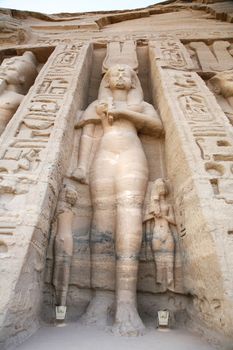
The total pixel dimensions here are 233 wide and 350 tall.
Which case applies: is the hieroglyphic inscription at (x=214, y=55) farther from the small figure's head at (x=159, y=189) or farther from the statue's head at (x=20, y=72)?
the statue's head at (x=20, y=72)

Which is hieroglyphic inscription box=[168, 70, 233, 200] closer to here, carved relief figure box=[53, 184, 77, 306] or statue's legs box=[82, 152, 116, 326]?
statue's legs box=[82, 152, 116, 326]

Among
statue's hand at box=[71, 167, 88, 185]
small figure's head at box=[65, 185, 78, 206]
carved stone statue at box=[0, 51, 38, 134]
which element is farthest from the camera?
carved stone statue at box=[0, 51, 38, 134]

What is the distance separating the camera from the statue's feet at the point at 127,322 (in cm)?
244

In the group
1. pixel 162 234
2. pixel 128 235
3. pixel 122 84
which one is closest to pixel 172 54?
pixel 122 84

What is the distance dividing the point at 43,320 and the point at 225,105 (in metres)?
4.40

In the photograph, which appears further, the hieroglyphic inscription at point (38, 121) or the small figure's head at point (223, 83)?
the small figure's head at point (223, 83)

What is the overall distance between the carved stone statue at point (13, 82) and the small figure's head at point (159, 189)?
261cm

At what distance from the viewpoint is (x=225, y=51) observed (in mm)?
6473

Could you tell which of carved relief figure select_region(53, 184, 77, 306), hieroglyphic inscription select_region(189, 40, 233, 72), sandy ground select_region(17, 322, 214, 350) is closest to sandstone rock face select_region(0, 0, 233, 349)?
carved relief figure select_region(53, 184, 77, 306)

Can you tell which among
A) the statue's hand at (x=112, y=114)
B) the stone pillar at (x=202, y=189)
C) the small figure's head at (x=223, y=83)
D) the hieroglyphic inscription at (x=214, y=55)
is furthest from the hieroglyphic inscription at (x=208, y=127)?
the hieroglyphic inscription at (x=214, y=55)

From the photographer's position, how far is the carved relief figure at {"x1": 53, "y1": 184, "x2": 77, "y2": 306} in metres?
2.87

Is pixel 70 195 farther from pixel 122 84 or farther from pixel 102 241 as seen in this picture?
pixel 122 84

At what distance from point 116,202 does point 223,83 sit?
327 centimetres

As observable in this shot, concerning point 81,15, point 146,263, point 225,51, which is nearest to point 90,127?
point 146,263
